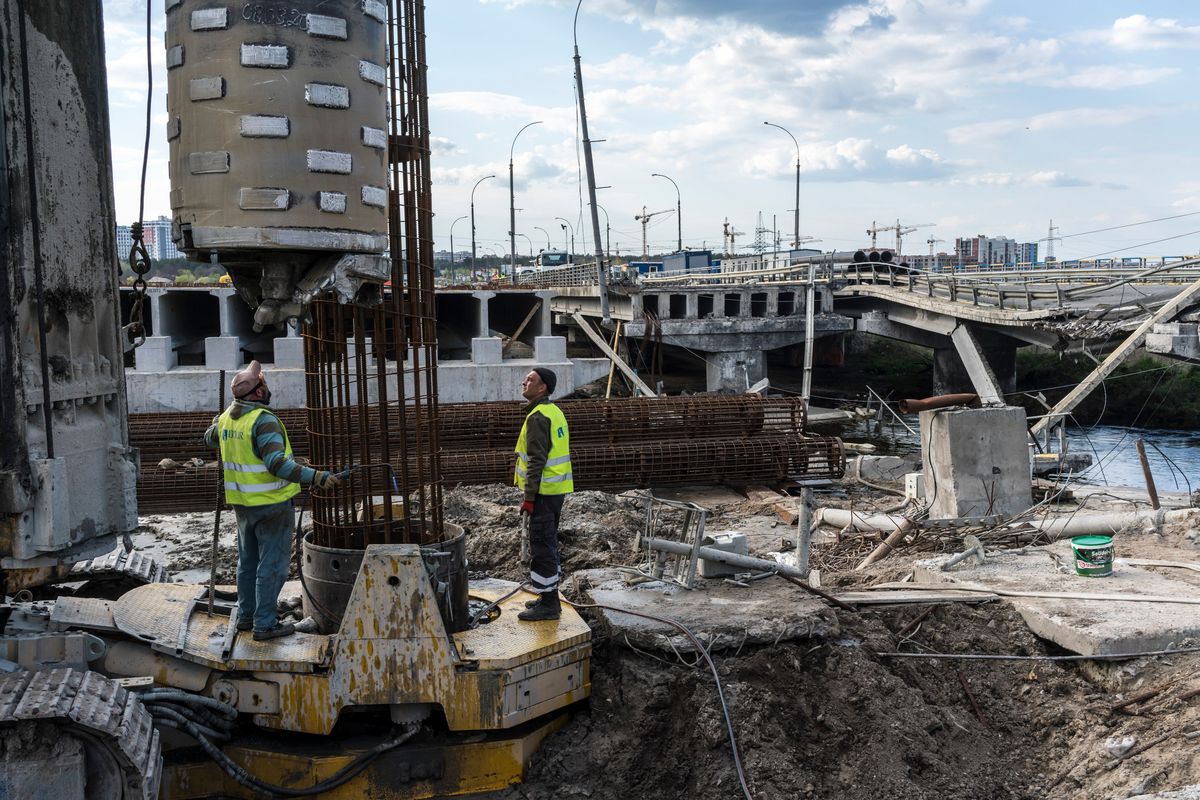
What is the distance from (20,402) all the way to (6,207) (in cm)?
103

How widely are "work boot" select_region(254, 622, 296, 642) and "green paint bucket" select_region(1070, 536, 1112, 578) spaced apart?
619 centimetres

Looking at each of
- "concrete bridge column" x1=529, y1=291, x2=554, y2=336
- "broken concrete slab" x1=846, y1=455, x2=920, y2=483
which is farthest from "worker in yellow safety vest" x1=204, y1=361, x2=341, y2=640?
"concrete bridge column" x1=529, y1=291, x2=554, y2=336

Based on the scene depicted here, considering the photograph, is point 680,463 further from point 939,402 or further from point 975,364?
point 975,364

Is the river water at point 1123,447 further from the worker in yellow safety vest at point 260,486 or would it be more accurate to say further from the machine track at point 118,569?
the worker in yellow safety vest at point 260,486

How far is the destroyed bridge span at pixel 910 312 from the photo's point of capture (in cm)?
2503

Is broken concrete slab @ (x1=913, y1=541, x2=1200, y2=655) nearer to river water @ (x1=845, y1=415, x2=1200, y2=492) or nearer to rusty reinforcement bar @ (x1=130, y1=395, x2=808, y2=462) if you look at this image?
rusty reinforcement bar @ (x1=130, y1=395, x2=808, y2=462)

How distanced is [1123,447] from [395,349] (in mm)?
25587

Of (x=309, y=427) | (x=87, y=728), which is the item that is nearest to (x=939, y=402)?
(x=309, y=427)

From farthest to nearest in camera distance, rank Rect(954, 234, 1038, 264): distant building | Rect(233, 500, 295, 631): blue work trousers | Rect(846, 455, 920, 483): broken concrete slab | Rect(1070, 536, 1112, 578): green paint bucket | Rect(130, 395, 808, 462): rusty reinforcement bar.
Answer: Rect(954, 234, 1038, 264): distant building → Rect(846, 455, 920, 483): broken concrete slab → Rect(130, 395, 808, 462): rusty reinforcement bar → Rect(1070, 536, 1112, 578): green paint bucket → Rect(233, 500, 295, 631): blue work trousers

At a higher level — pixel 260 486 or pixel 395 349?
pixel 395 349

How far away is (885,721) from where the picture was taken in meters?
6.83

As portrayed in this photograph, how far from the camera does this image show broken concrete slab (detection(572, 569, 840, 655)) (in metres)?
7.32

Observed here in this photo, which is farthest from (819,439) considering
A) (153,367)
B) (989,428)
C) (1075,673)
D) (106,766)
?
(153,367)

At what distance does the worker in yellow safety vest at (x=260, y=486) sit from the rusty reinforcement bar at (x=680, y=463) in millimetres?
8404
